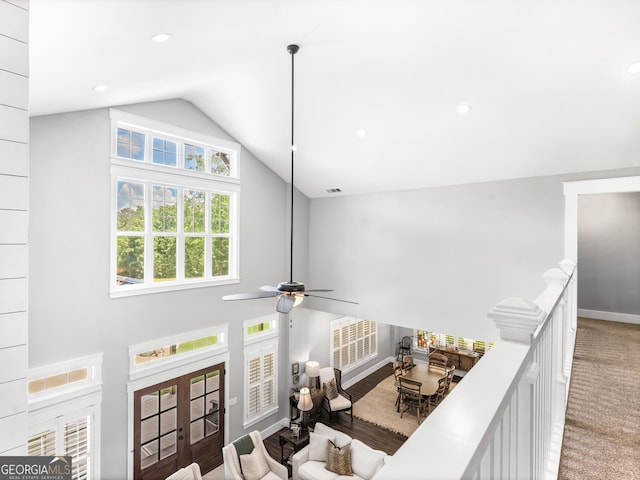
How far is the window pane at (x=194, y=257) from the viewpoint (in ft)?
20.5

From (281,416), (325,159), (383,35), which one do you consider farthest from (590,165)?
(281,416)

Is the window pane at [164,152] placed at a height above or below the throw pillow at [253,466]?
above

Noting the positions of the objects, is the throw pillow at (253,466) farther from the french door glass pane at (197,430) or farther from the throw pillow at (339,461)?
the french door glass pane at (197,430)

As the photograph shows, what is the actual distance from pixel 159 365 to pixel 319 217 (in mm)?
4528

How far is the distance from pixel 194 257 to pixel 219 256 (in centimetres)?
53

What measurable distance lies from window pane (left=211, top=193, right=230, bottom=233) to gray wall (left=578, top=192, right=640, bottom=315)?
23.7 feet

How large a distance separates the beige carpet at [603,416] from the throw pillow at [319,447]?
4.25 metres

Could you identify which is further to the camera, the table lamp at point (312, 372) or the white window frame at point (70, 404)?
the table lamp at point (312, 372)

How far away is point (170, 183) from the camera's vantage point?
5.89 meters

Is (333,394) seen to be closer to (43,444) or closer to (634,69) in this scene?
(43,444)

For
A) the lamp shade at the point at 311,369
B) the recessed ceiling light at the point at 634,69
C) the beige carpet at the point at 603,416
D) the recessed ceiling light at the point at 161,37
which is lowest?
the lamp shade at the point at 311,369

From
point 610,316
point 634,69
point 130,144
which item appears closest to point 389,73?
point 634,69

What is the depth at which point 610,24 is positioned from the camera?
10.1 ft

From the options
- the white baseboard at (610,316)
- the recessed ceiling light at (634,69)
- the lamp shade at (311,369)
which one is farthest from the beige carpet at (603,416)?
the lamp shade at (311,369)
